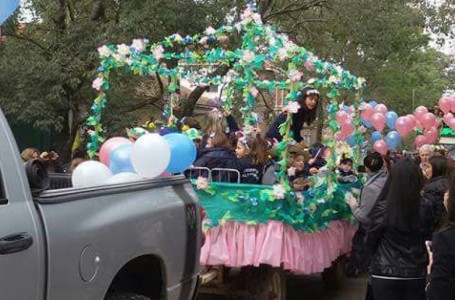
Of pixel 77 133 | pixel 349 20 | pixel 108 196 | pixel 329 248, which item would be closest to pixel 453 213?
pixel 108 196

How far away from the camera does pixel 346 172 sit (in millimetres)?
8492

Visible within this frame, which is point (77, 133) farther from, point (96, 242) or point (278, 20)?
point (96, 242)

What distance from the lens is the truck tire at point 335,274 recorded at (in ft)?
26.1

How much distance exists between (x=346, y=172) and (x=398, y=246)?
3657 mm

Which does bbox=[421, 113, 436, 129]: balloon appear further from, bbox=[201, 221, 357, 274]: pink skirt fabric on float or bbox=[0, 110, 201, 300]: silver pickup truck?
bbox=[0, 110, 201, 300]: silver pickup truck

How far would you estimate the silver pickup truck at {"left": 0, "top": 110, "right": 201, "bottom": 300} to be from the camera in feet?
9.01

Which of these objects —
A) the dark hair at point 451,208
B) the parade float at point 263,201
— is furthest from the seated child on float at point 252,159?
the dark hair at point 451,208

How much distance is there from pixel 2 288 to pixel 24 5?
1350cm

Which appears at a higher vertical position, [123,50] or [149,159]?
[123,50]

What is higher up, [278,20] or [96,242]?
[278,20]

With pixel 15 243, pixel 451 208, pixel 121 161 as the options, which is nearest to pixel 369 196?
pixel 451 208

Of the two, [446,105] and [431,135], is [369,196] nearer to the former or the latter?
[431,135]

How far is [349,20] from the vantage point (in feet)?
57.0

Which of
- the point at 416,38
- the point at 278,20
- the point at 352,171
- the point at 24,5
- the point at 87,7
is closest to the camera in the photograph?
the point at 352,171
